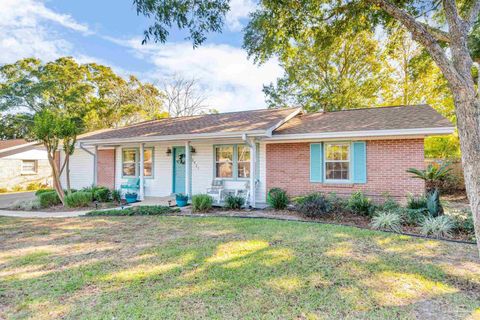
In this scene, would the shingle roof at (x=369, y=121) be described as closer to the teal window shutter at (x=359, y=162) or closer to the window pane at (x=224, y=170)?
the teal window shutter at (x=359, y=162)

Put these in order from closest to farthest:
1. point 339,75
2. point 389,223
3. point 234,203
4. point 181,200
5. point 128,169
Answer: point 389,223 → point 234,203 → point 181,200 → point 128,169 → point 339,75

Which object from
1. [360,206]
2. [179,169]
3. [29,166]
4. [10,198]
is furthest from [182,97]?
[360,206]

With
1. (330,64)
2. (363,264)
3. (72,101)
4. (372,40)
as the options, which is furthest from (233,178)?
(72,101)

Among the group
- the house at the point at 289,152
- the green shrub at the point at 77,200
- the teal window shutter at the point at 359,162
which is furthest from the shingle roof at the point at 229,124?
the teal window shutter at the point at 359,162

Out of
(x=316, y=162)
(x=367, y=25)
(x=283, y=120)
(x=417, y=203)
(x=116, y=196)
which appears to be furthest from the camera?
(x=116, y=196)

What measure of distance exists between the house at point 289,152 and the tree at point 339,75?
8845mm

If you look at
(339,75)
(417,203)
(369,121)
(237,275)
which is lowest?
(237,275)

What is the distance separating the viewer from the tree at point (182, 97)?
30656 mm

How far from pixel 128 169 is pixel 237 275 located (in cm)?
1142

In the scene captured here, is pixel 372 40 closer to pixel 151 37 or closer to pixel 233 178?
pixel 233 178

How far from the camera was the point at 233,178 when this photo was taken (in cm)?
1198

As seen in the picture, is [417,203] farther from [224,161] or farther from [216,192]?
[224,161]

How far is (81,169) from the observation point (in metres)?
16.3

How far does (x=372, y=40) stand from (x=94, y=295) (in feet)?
74.1
